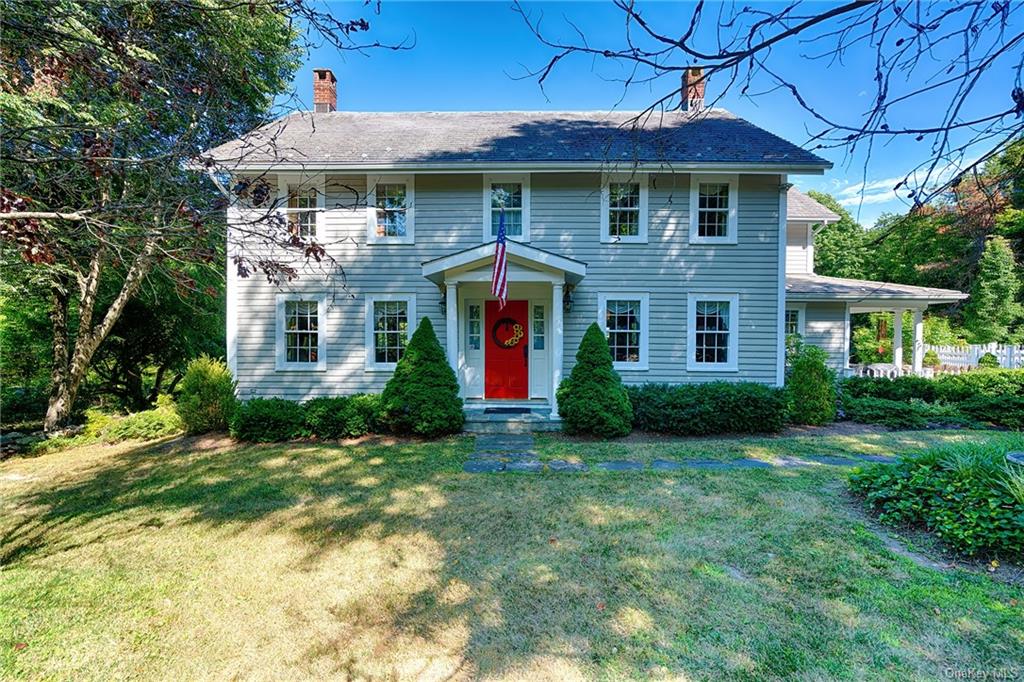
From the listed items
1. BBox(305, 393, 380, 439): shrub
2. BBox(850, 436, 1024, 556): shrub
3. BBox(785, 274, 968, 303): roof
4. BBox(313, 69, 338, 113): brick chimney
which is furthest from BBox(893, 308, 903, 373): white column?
BBox(313, 69, 338, 113): brick chimney

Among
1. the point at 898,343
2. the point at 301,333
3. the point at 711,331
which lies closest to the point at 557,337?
the point at 711,331

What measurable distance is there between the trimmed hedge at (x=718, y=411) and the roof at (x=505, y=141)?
450 cm

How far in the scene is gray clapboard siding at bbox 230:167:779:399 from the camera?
9.32 meters

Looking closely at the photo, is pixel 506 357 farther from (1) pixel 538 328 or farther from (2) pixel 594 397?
(2) pixel 594 397

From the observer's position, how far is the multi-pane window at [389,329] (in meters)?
9.48

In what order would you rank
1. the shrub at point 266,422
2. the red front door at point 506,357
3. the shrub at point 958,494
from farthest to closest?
the red front door at point 506,357
the shrub at point 266,422
the shrub at point 958,494

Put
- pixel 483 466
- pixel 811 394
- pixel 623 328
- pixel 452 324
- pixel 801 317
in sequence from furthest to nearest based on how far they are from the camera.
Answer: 1. pixel 801 317
2. pixel 623 328
3. pixel 452 324
4. pixel 811 394
5. pixel 483 466

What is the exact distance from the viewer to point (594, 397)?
24.9ft

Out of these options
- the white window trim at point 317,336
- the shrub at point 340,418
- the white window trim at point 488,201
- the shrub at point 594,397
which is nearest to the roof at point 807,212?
the white window trim at point 488,201

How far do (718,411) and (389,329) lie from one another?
6827mm

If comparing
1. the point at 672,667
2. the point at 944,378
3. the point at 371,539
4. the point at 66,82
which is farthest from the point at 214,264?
the point at 944,378

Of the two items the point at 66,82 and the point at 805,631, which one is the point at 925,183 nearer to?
the point at 805,631

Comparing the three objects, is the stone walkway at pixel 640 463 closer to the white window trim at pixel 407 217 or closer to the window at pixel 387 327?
the window at pixel 387 327

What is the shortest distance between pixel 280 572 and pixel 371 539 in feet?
2.55
